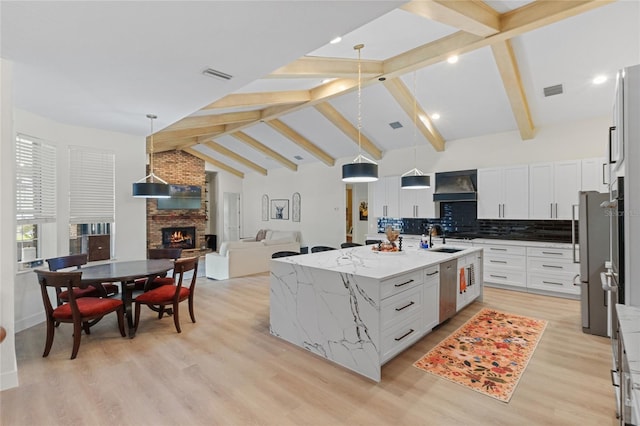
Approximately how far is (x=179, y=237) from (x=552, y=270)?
9.96 meters

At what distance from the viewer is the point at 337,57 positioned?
4430 mm

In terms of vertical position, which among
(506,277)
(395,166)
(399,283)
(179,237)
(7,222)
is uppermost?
(395,166)

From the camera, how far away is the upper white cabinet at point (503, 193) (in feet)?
18.9

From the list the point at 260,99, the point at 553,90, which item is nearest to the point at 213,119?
the point at 260,99

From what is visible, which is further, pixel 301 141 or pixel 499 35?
pixel 301 141

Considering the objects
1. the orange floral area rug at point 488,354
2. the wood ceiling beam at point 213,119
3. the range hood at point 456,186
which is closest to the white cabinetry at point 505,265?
the range hood at point 456,186

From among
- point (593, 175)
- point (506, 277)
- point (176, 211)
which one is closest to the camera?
point (593, 175)

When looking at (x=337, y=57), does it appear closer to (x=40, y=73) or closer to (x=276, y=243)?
(x=40, y=73)

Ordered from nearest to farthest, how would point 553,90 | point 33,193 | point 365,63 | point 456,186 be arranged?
point 33,193, point 365,63, point 553,90, point 456,186

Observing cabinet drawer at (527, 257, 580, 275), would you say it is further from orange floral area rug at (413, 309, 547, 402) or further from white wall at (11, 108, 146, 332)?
white wall at (11, 108, 146, 332)

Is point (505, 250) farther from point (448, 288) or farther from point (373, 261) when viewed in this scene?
point (373, 261)

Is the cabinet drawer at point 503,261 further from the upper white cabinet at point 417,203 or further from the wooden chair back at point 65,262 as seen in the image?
the wooden chair back at point 65,262

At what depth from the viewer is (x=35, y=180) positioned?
4.22 m

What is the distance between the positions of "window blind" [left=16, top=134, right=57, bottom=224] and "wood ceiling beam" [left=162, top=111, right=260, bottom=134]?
202 cm
